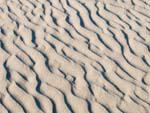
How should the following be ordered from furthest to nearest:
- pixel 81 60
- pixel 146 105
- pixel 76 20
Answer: pixel 76 20 < pixel 81 60 < pixel 146 105

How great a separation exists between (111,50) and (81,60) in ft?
1.76

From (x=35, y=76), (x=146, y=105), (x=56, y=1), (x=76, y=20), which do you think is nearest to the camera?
(x=146, y=105)

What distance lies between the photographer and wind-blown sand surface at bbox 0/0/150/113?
184 inches

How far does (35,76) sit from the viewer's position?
5055 millimetres

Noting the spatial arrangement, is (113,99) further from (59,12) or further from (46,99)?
(59,12)

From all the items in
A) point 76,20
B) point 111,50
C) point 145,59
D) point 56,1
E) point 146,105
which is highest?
point 56,1

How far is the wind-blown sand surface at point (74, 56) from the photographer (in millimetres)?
4676

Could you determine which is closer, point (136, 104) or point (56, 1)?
point (136, 104)

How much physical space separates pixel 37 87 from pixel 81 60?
0.86 metres

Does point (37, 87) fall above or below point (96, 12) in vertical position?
below

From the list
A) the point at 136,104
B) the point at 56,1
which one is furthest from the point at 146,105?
the point at 56,1

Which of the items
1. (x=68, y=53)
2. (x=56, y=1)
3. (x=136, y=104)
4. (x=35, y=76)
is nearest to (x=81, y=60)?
(x=68, y=53)

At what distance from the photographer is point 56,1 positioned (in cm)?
714

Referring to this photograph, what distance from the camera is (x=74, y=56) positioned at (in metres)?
5.48
